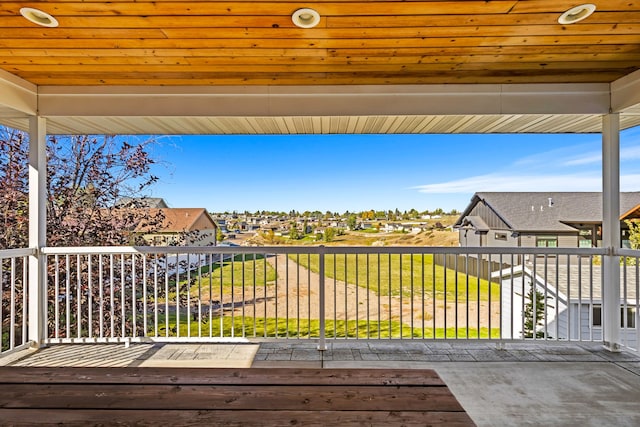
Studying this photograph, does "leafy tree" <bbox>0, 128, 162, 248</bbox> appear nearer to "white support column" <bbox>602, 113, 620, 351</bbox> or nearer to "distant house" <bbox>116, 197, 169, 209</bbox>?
"distant house" <bbox>116, 197, 169, 209</bbox>

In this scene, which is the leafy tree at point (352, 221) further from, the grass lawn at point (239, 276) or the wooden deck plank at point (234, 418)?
the wooden deck plank at point (234, 418)

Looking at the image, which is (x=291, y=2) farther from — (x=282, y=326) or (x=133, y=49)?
(x=282, y=326)

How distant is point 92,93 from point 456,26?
10.1 ft

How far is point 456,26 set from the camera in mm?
2301

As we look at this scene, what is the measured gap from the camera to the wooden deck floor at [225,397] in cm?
108

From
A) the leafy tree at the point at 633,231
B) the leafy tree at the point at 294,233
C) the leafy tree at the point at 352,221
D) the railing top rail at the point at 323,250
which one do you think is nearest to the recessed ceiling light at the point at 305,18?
the railing top rail at the point at 323,250

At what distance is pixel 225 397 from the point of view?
3.94 ft

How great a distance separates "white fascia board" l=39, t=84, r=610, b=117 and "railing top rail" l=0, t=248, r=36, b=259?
1219 millimetres

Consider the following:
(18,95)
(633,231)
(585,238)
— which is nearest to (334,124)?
(585,238)

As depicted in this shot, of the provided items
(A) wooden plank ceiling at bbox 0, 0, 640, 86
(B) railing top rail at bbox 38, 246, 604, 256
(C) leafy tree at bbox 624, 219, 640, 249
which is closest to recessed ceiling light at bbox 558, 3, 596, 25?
(A) wooden plank ceiling at bbox 0, 0, 640, 86

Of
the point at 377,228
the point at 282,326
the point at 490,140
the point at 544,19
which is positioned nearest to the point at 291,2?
the point at 544,19

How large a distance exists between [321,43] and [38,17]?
1704 millimetres

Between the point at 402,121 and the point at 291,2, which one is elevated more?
the point at 291,2

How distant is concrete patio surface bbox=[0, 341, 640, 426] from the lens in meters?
2.30
